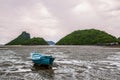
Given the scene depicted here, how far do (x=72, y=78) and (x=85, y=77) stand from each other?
1815 mm

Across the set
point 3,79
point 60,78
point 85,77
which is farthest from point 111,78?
point 3,79

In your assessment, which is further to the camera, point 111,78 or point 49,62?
point 49,62

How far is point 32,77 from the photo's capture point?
28.3 meters

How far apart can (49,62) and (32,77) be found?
7671mm

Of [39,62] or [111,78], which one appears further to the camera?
[39,62]

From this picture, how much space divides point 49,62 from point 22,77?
8.23 m

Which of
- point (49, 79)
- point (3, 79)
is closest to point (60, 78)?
point (49, 79)

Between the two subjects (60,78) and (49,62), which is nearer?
(60,78)

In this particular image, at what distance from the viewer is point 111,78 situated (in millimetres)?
27406

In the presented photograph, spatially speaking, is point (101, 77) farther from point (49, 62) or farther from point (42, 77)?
point (49, 62)

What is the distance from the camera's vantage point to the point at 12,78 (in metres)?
27.5

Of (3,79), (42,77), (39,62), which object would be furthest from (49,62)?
(3,79)

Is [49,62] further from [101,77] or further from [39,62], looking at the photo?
[101,77]

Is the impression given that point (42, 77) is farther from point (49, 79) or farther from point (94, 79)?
point (94, 79)
